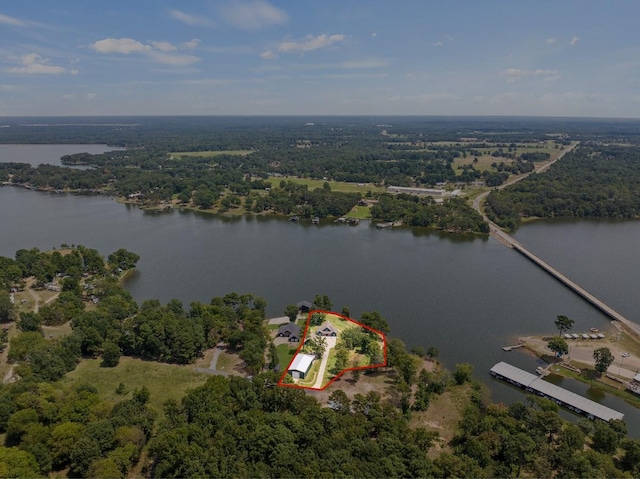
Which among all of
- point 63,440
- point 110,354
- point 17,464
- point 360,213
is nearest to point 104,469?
point 63,440

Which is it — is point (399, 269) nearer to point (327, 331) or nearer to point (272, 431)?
point (327, 331)

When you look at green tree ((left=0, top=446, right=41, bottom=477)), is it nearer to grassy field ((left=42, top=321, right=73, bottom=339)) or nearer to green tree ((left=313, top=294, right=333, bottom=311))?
grassy field ((left=42, top=321, right=73, bottom=339))

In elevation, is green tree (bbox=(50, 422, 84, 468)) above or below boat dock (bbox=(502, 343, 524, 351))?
above

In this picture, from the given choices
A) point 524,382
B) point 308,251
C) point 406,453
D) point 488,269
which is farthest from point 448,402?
point 308,251

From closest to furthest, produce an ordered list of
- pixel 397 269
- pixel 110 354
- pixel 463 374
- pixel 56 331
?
pixel 463 374
pixel 110 354
pixel 56 331
pixel 397 269

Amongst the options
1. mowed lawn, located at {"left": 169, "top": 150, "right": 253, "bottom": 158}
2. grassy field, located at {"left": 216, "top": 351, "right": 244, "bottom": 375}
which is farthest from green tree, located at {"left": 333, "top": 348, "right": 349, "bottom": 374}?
mowed lawn, located at {"left": 169, "top": 150, "right": 253, "bottom": 158}

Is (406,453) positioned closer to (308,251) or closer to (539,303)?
(539,303)
